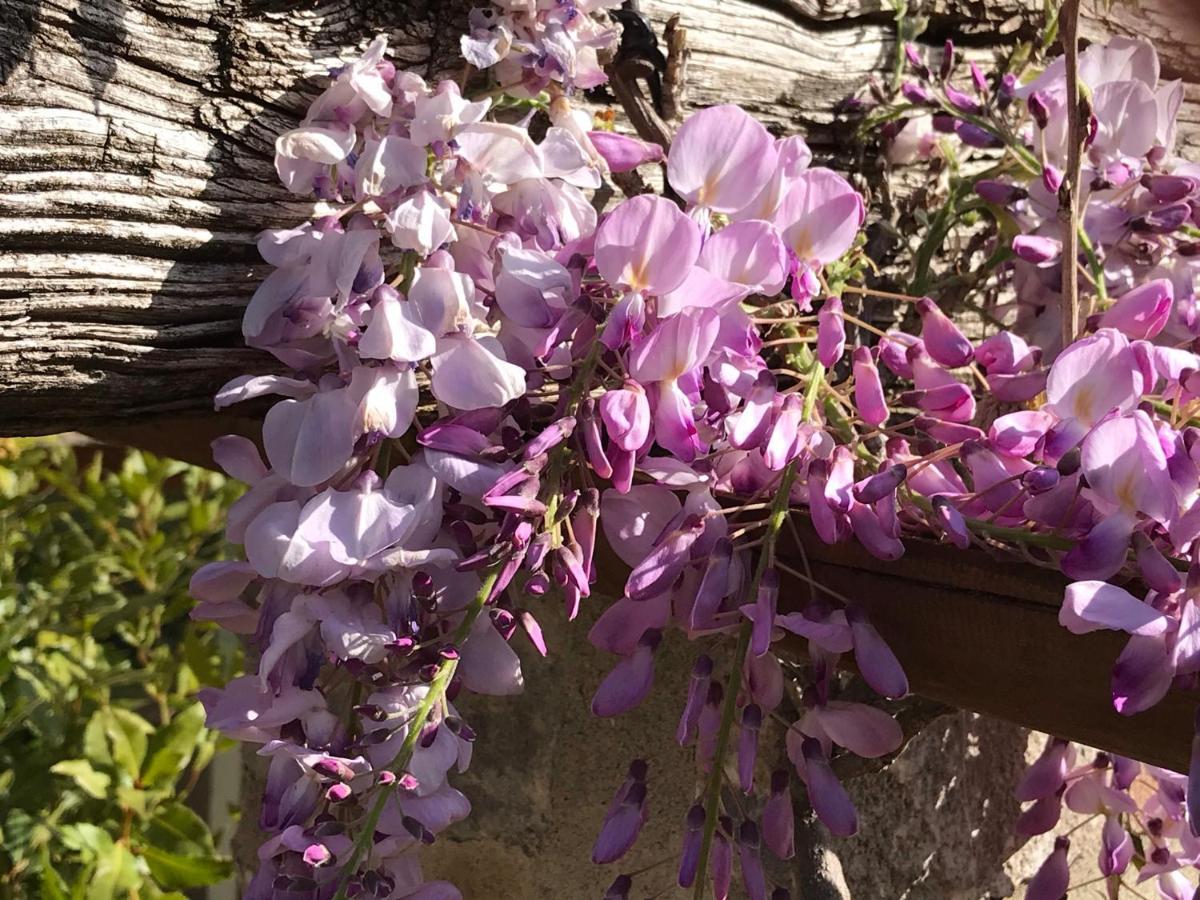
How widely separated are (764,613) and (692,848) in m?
0.10

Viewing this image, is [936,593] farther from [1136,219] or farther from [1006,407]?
[1136,219]

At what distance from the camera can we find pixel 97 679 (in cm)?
162

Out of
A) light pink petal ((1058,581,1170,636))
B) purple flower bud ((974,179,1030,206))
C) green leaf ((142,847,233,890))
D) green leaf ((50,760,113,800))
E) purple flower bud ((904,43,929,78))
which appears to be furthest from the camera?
green leaf ((50,760,113,800))

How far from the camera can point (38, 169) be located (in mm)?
626

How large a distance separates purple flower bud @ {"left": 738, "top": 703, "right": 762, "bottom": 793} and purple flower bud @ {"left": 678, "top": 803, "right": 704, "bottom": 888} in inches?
0.9

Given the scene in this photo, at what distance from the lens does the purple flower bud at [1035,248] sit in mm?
739

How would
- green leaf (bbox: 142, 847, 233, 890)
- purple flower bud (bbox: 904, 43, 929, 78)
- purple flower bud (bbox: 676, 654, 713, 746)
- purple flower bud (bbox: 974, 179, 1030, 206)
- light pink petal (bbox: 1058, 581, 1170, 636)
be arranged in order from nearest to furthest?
1. light pink petal (bbox: 1058, 581, 1170, 636)
2. purple flower bud (bbox: 676, 654, 713, 746)
3. purple flower bud (bbox: 974, 179, 1030, 206)
4. purple flower bud (bbox: 904, 43, 929, 78)
5. green leaf (bbox: 142, 847, 233, 890)

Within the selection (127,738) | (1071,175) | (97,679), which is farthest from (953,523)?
(97,679)

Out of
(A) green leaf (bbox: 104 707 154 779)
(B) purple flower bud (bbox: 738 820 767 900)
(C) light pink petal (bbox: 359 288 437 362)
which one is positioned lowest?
(A) green leaf (bbox: 104 707 154 779)

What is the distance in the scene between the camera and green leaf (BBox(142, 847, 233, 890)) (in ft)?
4.29

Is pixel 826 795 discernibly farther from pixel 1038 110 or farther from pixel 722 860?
pixel 1038 110

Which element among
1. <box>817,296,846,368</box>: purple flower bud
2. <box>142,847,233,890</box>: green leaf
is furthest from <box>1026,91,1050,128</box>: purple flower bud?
<box>142,847,233,890</box>: green leaf

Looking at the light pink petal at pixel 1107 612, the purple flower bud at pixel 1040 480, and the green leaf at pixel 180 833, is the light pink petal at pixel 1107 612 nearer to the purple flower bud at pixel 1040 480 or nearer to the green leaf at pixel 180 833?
the purple flower bud at pixel 1040 480

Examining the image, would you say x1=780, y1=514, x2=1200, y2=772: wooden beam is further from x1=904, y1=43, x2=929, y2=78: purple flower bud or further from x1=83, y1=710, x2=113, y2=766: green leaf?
x1=83, y1=710, x2=113, y2=766: green leaf
